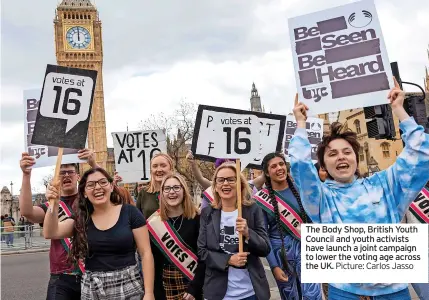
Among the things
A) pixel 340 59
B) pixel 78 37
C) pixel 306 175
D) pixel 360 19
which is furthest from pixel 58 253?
pixel 78 37

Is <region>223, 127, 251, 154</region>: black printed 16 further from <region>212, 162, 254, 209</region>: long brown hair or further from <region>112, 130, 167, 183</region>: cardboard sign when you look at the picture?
Answer: <region>112, 130, 167, 183</region>: cardboard sign

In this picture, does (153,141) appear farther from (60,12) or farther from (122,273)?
(60,12)

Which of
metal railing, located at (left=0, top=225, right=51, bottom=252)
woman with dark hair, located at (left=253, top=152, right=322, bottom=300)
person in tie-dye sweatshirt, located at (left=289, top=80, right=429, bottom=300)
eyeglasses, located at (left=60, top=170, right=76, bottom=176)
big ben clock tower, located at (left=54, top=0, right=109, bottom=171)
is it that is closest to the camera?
person in tie-dye sweatshirt, located at (left=289, top=80, right=429, bottom=300)

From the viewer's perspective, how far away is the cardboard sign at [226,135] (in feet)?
13.4

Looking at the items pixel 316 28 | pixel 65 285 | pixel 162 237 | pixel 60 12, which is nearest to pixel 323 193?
pixel 316 28

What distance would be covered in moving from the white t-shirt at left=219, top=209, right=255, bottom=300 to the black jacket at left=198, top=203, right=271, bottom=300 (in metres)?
0.03

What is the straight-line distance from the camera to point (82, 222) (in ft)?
11.6

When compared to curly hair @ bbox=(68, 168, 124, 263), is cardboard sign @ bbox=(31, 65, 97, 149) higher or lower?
higher

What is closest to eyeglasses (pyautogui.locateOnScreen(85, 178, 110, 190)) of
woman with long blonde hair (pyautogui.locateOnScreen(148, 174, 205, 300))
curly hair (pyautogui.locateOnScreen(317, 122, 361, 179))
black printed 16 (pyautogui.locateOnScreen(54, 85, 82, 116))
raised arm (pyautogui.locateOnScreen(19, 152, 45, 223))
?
raised arm (pyautogui.locateOnScreen(19, 152, 45, 223))

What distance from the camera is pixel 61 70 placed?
4184 mm

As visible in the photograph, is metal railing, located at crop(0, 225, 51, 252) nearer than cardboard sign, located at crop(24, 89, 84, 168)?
No

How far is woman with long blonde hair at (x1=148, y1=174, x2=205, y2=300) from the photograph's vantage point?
158 inches

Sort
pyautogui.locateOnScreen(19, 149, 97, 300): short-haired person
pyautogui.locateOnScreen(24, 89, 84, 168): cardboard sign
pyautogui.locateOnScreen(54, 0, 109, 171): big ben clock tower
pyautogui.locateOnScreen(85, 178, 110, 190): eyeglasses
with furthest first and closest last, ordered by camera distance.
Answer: pyautogui.locateOnScreen(54, 0, 109, 171): big ben clock tower → pyautogui.locateOnScreen(24, 89, 84, 168): cardboard sign → pyautogui.locateOnScreen(19, 149, 97, 300): short-haired person → pyautogui.locateOnScreen(85, 178, 110, 190): eyeglasses
